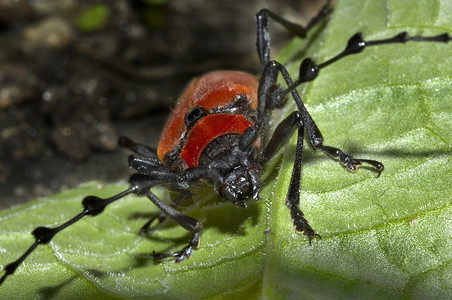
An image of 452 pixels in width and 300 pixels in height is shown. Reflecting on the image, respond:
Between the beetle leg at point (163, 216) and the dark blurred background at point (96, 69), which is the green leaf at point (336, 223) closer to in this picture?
the beetle leg at point (163, 216)

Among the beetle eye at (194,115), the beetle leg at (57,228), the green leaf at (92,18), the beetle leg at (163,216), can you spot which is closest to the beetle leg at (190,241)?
the beetle leg at (163,216)

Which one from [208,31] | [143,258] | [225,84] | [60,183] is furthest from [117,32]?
[143,258]

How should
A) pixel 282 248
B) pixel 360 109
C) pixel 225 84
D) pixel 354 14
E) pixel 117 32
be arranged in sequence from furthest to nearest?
pixel 117 32 < pixel 354 14 < pixel 225 84 < pixel 360 109 < pixel 282 248

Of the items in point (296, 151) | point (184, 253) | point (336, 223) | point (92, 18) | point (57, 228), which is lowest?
point (336, 223)

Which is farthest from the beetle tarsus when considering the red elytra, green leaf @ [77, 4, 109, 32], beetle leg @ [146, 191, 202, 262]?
green leaf @ [77, 4, 109, 32]

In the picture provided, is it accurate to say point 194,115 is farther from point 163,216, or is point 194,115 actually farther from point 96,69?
point 96,69

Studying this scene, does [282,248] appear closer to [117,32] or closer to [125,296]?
[125,296]

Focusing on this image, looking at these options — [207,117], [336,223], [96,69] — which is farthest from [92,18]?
[336,223]
